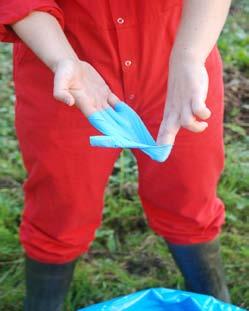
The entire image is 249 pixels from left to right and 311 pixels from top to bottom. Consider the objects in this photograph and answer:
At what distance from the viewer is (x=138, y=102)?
4.05 ft

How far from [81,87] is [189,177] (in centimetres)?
37

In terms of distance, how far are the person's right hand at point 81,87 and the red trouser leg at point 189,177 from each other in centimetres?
18

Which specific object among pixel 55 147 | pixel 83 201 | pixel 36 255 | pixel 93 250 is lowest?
pixel 93 250

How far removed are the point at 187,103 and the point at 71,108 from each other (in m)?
0.27

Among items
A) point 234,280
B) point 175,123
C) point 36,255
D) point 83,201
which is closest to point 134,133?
point 175,123

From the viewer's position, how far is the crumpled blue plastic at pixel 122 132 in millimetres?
964

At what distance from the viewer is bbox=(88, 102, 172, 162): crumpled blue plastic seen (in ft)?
3.16

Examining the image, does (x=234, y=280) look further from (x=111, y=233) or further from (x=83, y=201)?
(x=83, y=201)

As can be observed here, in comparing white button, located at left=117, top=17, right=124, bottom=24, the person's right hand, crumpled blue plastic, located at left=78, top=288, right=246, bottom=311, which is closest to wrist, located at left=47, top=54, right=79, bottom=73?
the person's right hand

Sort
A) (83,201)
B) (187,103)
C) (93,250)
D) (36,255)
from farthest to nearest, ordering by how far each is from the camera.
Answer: (93,250)
(36,255)
(83,201)
(187,103)

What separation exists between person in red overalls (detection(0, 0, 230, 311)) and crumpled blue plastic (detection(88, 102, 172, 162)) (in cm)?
2

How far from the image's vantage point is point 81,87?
1029 mm

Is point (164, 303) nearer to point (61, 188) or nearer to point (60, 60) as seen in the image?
point (61, 188)

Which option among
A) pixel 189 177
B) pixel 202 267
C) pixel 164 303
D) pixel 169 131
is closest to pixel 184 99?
pixel 169 131
